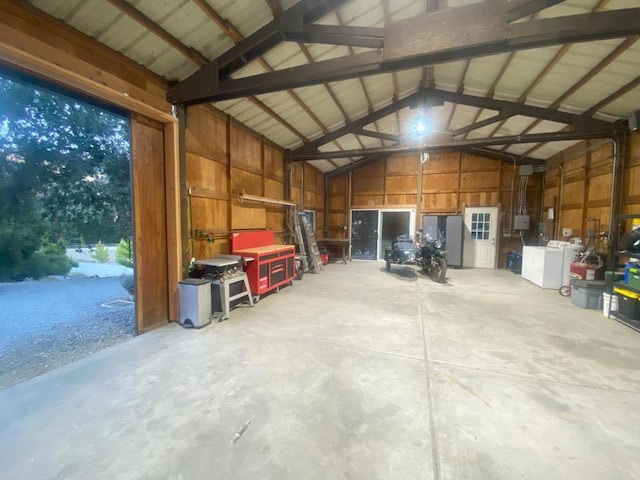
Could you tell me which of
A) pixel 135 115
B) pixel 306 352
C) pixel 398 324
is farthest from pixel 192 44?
pixel 398 324

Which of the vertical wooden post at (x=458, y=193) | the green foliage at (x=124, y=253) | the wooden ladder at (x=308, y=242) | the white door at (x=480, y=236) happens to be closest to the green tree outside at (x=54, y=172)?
the green foliage at (x=124, y=253)

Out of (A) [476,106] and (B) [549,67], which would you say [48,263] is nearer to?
(A) [476,106]

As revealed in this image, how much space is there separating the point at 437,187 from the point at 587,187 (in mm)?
3546

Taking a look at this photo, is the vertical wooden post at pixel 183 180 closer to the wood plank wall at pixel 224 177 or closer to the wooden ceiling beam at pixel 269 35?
the wood plank wall at pixel 224 177

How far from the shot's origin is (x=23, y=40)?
1.97 m

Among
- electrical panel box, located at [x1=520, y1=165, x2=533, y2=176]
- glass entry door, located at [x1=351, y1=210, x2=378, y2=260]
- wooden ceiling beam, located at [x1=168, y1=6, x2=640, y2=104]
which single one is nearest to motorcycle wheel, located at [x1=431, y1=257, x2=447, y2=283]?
glass entry door, located at [x1=351, y1=210, x2=378, y2=260]

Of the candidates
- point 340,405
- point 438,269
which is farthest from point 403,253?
point 340,405

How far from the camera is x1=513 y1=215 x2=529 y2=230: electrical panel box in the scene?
24.7 ft

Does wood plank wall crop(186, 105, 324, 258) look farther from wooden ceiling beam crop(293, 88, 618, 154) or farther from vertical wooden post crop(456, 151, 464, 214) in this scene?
vertical wooden post crop(456, 151, 464, 214)

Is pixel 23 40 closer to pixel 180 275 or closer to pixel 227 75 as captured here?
pixel 227 75

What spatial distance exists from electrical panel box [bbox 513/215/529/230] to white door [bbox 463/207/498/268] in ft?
1.67

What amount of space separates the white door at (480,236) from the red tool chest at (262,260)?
19.8 ft

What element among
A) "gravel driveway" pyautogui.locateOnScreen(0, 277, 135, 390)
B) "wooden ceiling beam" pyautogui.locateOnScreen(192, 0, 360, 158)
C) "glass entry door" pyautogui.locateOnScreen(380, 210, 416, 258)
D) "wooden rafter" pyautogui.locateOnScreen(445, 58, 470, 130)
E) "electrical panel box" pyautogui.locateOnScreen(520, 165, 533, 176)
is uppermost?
"wooden rafter" pyautogui.locateOnScreen(445, 58, 470, 130)

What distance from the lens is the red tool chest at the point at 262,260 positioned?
4.40m
